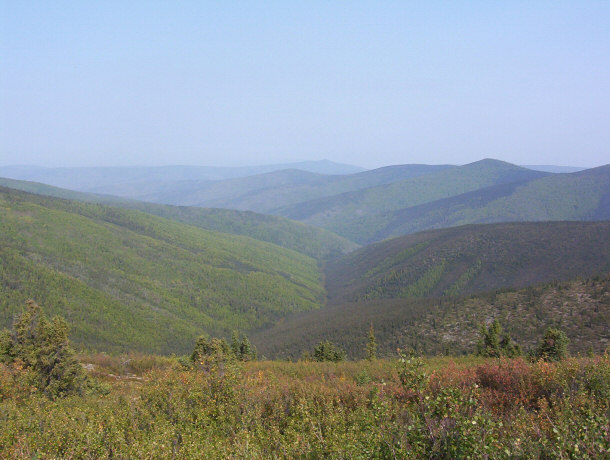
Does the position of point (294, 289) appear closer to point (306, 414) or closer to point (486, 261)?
point (486, 261)

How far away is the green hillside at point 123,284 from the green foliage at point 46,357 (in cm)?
6779

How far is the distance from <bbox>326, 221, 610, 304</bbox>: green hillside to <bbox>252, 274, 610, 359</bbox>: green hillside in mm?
40798

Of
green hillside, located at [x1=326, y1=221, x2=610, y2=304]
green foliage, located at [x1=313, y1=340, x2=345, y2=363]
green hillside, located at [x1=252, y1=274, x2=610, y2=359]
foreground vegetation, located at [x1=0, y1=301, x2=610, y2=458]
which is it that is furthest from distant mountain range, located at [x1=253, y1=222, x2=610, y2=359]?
foreground vegetation, located at [x1=0, y1=301, x2=610, y2=458]

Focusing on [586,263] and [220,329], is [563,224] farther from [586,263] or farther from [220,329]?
[220,329]

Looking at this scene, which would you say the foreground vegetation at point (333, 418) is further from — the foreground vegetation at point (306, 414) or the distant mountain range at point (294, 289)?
the distant mountain range at point (294, 289)

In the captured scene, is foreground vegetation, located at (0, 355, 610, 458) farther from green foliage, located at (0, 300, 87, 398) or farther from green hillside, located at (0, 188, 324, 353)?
Result: green hillside, located at (0, 188, 324, 353)

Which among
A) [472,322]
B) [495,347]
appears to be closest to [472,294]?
[472,322]

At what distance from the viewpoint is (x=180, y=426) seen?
1477 centimetres

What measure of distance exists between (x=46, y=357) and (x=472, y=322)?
244 ft

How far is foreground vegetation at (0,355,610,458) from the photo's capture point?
8.47 meters

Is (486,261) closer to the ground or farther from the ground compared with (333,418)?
closer to the ground

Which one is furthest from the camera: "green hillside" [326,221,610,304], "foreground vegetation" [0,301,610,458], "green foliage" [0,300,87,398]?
"green hillside" [326,221,610,304]

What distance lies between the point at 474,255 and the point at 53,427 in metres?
166

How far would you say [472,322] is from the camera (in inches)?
2879
